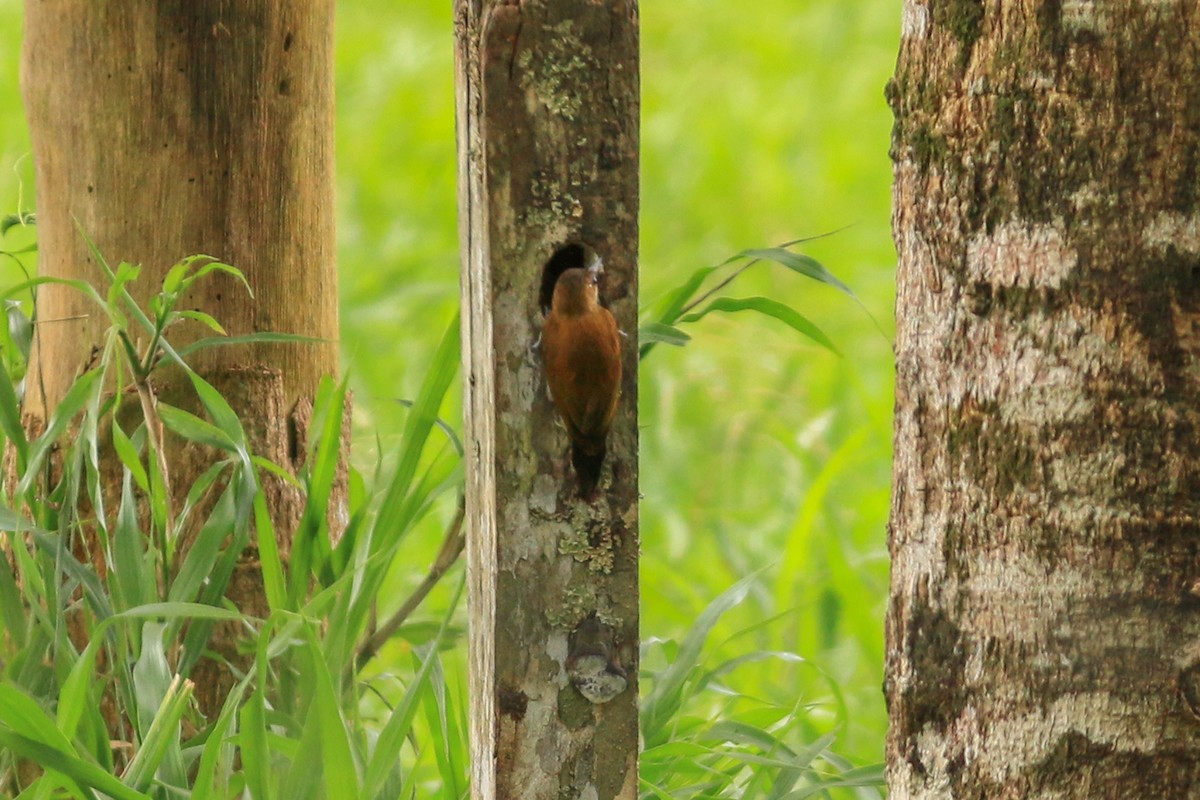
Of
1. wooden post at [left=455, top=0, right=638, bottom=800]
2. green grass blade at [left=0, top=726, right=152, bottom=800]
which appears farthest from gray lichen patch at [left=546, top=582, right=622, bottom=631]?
green grass blade at [left=0, top=726, right=152, bottom=800]

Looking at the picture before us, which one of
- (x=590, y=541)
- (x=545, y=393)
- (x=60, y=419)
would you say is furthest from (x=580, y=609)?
(x=60, y=419)

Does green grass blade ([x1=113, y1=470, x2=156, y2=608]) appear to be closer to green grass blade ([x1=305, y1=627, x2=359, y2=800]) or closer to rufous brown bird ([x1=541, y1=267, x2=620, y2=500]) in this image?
green grass blade ([x1=305, y1=627, x2=359, y2=800])

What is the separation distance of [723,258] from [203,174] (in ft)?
9.99

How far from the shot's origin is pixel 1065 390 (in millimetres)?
1209

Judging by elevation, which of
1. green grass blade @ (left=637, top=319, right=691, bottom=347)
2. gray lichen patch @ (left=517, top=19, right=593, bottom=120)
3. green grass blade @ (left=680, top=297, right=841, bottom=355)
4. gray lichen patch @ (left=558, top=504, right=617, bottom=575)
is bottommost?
gray lichen patch @ (left=558, top=504, right=617, bottom=575)

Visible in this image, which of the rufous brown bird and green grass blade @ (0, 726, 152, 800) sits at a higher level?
the rufous brown bird

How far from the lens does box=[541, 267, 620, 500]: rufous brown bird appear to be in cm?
126

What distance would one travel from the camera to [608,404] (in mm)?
1285

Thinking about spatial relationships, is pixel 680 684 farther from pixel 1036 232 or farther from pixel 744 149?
pixel 744 149

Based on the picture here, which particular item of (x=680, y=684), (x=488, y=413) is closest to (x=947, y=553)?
(x=488, y=413)

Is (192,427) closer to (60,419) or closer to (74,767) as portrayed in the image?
(60,419)

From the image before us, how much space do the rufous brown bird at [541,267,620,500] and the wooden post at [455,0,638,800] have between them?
0.02 meters

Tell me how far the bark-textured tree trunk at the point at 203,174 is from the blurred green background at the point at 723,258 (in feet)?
3.17

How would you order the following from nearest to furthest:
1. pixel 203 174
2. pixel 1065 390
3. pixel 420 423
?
pixel 1065 390 → pixel 420 423 → pixel 203 174
